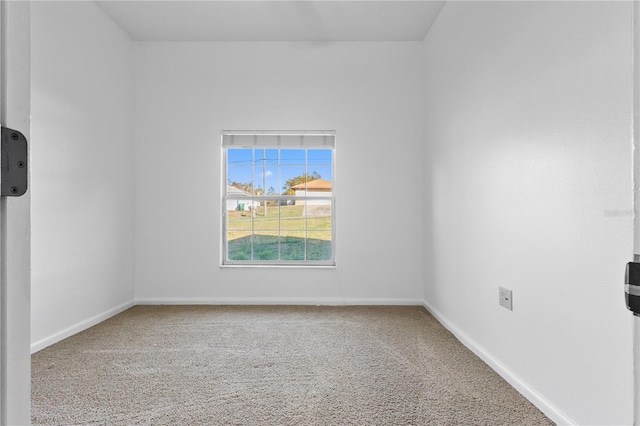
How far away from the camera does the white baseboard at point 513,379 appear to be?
1.74 metres

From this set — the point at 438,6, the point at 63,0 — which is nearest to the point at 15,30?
the point at 63,0

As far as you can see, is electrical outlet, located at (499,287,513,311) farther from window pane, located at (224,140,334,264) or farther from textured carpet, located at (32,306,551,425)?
window pane, located at (224,140,334,264)

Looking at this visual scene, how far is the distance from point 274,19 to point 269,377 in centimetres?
308

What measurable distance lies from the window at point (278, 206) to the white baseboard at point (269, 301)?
1.26 feet

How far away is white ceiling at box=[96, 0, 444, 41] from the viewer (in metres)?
3.36

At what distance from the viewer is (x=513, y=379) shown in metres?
2.11

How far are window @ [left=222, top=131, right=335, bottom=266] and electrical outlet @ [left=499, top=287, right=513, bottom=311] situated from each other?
2084 millimetres

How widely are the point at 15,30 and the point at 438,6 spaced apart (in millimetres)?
3561

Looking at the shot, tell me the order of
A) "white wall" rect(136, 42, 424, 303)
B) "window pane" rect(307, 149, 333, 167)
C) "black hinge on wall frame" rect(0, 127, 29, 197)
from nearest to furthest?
1. "black hinge on wall frame" rect(0, 127, 29, 197)
2. "white wall" rect(136, 42, 424, 303)
3. "window pane" rect(307, 149, 333, 167)

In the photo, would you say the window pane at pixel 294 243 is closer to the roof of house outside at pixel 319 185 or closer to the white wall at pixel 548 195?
the roof of house outside at pixel 319 185

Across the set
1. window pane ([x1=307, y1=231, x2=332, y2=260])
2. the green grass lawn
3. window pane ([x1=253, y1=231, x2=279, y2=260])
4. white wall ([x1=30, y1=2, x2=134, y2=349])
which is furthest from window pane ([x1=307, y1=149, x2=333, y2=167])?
white wall ([x1=30, y1=2, x2=134, y2=349])

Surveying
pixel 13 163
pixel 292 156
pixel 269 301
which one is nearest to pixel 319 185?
pixel 292 156

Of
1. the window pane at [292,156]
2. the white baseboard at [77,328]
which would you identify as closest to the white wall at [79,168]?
the white baseboard at [77,328]

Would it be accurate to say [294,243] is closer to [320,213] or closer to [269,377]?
[320,213]
